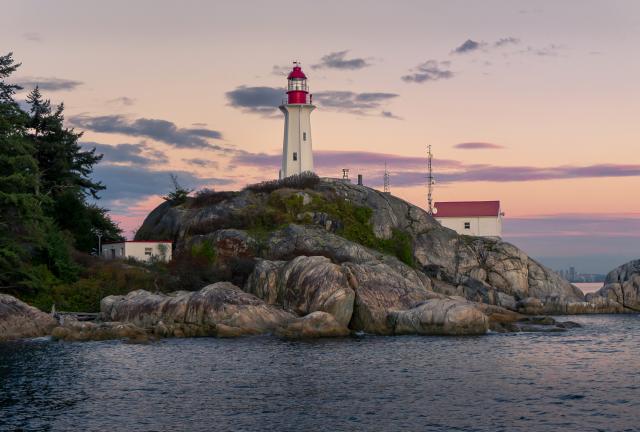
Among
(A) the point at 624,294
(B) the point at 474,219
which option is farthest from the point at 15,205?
(A) the point at 624,294

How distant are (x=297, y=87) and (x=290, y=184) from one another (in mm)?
11881

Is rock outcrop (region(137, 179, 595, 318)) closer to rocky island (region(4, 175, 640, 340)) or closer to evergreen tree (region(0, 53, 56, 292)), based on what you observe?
rocky island (region(4, 175, 640, 340))

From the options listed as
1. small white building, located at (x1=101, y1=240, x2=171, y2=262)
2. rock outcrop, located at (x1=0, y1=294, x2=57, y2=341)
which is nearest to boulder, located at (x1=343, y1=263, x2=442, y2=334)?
small white building, located at (x1=101, y1=240, x2=171, y2=262)

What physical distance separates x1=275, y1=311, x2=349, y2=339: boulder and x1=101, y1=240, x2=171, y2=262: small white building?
21.0m

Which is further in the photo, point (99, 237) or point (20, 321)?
point (99, 237)

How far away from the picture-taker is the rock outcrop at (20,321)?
45991mm

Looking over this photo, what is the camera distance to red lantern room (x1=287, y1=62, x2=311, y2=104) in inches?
3145

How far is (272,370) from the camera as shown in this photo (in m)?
35.0

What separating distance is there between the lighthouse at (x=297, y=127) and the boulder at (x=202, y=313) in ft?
106

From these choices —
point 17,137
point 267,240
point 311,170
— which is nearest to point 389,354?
point 267,240

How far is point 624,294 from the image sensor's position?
7600cm

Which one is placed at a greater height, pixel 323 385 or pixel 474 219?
pixel 474 219

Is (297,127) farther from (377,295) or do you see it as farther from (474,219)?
(377,295)

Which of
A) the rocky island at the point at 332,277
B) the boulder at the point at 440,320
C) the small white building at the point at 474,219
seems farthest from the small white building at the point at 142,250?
the small white building at the point at 474,219
